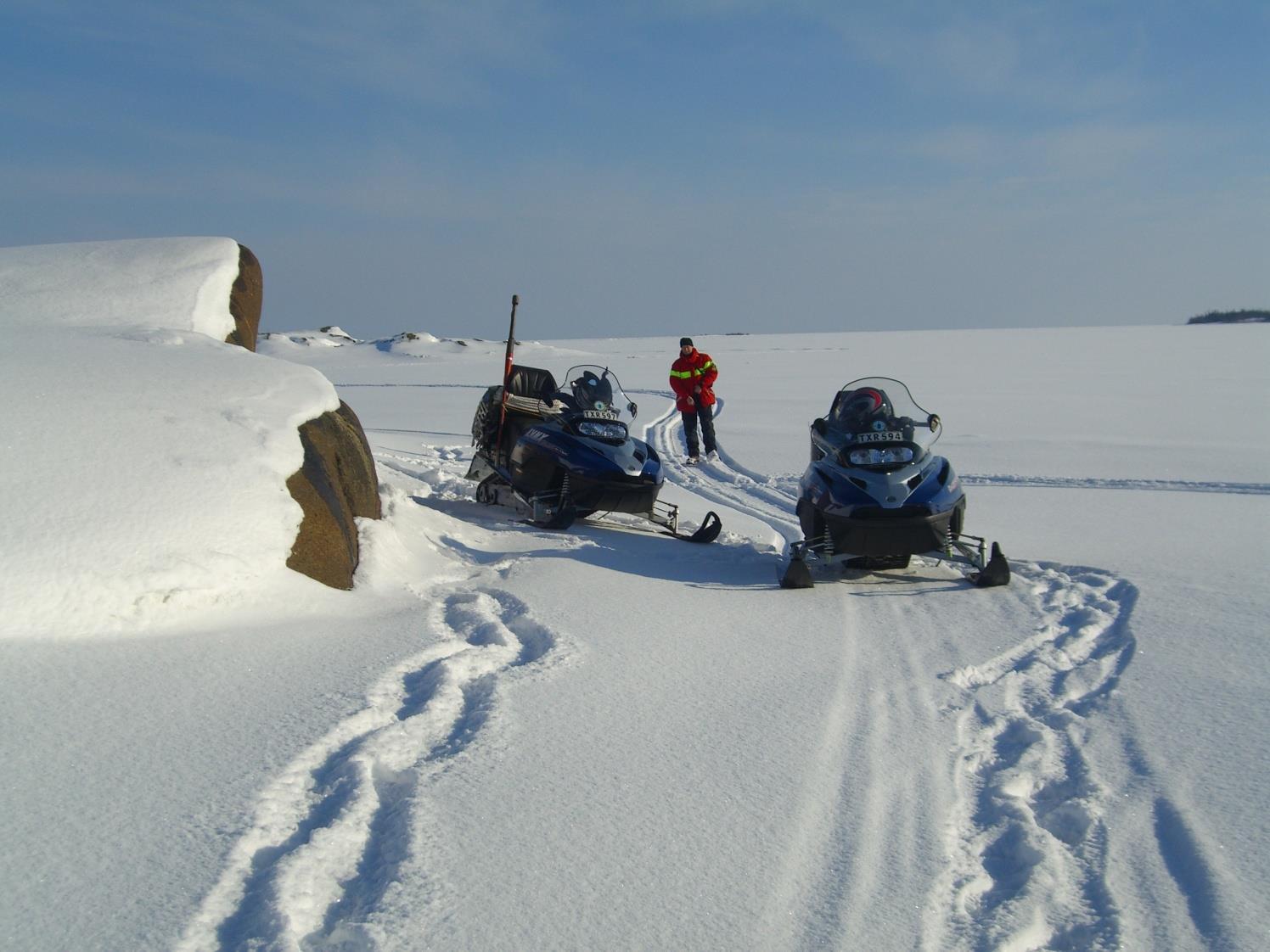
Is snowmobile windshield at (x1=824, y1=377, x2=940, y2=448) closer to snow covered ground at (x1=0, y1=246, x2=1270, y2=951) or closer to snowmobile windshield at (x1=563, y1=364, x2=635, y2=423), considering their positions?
snow covered ground at (x1=0, y1=246, x2=1270, y2=951)

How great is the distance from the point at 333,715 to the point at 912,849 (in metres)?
2.08

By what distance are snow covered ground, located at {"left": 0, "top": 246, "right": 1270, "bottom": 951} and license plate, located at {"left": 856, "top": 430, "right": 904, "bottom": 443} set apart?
0.95 meters

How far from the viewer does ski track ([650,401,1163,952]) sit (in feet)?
8.86

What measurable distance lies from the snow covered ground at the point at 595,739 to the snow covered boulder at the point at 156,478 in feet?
0.09

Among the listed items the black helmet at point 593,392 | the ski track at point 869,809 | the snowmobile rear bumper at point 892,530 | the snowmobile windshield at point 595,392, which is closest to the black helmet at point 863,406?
the snowmobile rear bumper at point 892,530

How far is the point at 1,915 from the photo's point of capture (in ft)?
8.16

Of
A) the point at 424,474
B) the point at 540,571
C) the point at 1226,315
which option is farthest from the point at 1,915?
the point at 1226,315

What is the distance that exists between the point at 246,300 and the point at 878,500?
26.1 feet

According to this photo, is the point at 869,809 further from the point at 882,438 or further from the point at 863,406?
the point at 863,406

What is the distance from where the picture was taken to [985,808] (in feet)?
11.0

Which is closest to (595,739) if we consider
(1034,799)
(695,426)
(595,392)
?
(1034,799)

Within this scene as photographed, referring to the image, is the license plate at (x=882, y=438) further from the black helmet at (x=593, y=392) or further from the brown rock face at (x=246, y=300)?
the brown rock face at (x=246, y=300)

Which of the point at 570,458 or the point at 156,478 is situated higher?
the point at 156,478

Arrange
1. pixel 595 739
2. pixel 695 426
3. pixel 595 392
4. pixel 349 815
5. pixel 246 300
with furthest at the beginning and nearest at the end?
pixel 695 426
pixel 246 300
pixel 595 392
pixel 595 739
pixel 349 815
